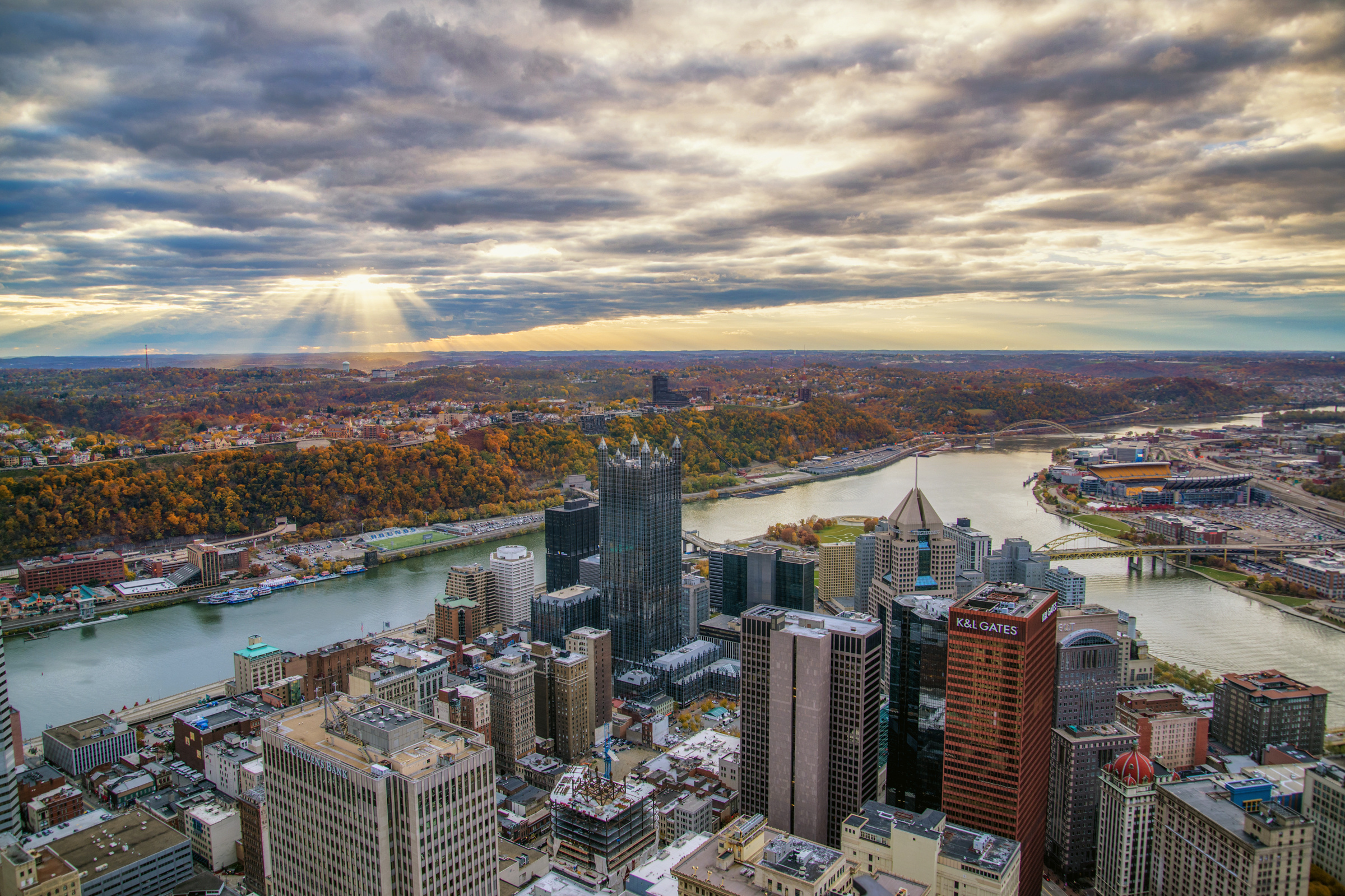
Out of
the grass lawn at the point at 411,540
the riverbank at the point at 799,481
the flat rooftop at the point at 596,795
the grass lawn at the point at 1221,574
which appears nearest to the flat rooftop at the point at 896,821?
the flat rooftop at the point at 596,795

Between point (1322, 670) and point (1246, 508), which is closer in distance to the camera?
point (1322, 670)

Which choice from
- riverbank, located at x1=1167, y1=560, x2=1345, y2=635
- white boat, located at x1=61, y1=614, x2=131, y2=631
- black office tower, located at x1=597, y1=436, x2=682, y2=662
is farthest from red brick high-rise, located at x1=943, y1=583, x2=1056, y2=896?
white boat, located at x1=61, y1=614, x2=131, y2=631

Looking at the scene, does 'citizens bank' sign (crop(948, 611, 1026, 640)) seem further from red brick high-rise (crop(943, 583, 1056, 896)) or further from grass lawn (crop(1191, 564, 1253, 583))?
grass lawn (crop(1191, 564, 1253, 583))

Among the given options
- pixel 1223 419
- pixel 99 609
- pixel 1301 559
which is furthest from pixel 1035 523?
pixel 1223 419

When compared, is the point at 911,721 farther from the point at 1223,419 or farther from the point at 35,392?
the point at 1223,419

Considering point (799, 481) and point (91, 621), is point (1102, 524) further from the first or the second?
point (91, 621)
